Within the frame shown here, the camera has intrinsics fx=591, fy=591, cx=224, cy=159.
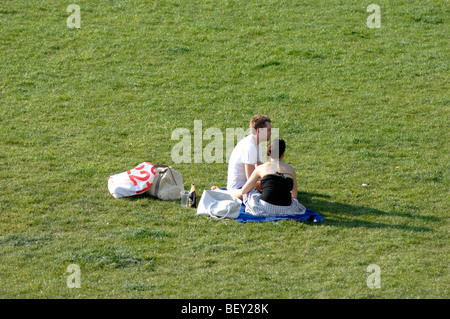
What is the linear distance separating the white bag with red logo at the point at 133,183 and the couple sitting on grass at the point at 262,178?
1102 millimetres

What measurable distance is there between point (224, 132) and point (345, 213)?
4448 mm

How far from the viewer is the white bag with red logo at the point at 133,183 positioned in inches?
388

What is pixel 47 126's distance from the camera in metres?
13.3

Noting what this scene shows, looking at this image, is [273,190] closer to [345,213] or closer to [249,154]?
[249,154]

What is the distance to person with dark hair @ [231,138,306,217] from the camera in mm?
9070

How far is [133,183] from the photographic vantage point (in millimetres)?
9914

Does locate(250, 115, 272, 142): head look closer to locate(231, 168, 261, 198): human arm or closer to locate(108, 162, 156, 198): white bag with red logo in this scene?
locate(231, 168, 261, 198): human arm

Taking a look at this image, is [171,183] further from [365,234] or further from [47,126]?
[47,126]

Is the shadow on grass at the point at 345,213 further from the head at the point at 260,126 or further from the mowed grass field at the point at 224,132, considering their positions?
the head at the point at 260,126

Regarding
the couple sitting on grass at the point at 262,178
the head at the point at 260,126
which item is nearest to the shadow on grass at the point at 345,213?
the couple sitting on grass at the point at 262,178

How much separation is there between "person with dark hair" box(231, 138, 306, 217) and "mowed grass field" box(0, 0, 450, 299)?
32 centimetres

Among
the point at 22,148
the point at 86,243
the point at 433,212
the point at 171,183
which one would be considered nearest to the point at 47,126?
the point at 22,148
